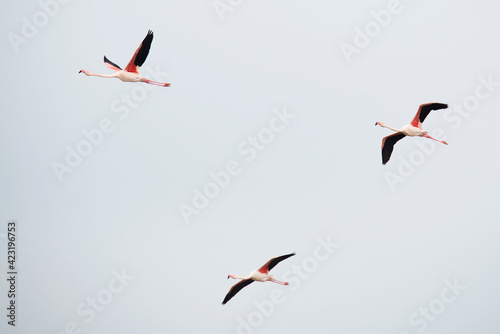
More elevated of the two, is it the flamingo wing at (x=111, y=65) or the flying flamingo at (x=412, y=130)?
the flamingo wing at (x=111, y=65)

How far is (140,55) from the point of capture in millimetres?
37562

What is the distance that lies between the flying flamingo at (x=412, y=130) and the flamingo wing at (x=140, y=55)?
28.4ft

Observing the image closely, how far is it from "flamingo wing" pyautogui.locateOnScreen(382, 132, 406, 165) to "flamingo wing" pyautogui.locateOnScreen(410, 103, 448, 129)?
1.08 meters

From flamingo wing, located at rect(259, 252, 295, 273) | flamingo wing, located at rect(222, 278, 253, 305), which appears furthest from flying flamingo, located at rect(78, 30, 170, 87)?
flamingo wing, located at rect(222, 278, 253, 305)

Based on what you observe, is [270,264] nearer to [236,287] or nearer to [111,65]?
[236,287]

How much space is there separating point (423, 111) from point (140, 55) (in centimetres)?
962

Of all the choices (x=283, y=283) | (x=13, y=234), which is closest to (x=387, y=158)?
(x=283, y=283)

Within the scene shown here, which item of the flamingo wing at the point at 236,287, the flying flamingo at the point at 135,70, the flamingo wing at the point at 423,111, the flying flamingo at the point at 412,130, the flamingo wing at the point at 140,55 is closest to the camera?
the flamingo wing at the point at 140,55

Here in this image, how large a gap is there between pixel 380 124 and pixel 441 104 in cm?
329

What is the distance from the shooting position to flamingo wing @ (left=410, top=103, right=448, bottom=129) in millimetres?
38656

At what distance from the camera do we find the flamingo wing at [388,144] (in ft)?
135

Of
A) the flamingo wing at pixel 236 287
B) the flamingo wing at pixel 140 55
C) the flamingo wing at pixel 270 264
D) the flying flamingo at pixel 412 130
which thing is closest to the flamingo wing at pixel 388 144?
the flying flamingo at pixel 412 130

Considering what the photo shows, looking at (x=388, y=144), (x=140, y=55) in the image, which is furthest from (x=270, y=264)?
(x=140, y=55)

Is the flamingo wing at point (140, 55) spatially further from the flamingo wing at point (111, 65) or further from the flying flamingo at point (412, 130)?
the flying flamingo at point (412, 130)
